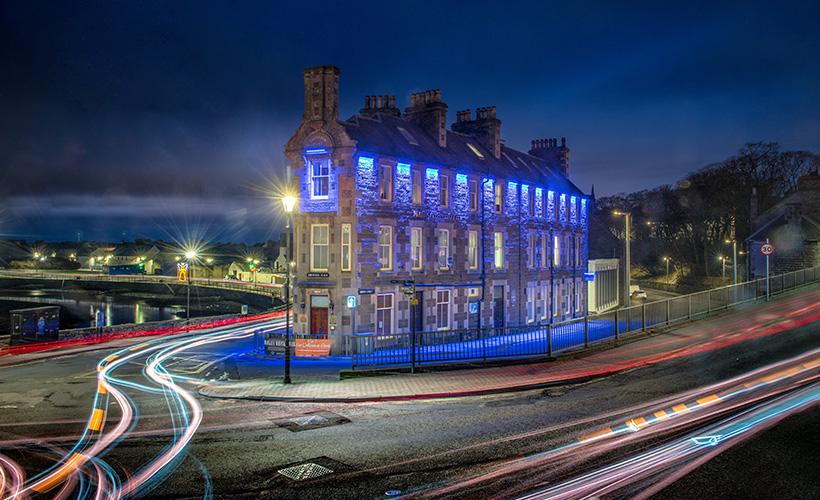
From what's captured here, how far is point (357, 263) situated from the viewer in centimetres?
2561

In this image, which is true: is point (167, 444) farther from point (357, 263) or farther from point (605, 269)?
point (605, 269)

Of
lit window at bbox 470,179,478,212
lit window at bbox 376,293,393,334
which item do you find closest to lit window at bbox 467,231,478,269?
lit window at bbox 470,179,478,212

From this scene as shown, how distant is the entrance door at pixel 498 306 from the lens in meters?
33.6

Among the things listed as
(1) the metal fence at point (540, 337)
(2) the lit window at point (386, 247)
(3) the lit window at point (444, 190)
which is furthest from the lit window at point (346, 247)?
(3) the lit window at point (444, 190)

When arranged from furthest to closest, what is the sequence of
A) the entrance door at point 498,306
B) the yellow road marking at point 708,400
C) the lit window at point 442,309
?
1. the entrance door at point 498,306
2. the lit window at point 442,309
3. the yellow road marking at point 708,400

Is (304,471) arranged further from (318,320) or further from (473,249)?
(473,249)

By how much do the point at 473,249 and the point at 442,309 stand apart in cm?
470

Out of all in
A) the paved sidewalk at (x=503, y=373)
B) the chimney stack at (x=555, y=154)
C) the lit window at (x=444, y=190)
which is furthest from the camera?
the chimney stack at (x=555, y=154)

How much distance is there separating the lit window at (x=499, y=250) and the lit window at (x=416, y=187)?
7505 mm

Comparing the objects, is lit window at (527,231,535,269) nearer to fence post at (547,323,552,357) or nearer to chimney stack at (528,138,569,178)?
chimney stack at (528,138,569,178)

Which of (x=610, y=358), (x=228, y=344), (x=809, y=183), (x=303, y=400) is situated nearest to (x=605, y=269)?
(x=809, y=183)

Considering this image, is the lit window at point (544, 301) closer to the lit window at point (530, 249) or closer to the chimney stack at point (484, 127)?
the lit window at point (530, 249)

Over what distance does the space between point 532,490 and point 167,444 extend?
797 centimetres

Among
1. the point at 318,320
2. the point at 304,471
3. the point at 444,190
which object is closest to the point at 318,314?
the point at 318,320
